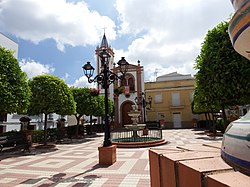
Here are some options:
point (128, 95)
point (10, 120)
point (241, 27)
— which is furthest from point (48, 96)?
point (128, 95)

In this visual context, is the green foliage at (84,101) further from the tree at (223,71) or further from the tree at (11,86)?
the tree at (223,71)

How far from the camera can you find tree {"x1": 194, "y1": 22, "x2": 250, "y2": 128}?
5.95m

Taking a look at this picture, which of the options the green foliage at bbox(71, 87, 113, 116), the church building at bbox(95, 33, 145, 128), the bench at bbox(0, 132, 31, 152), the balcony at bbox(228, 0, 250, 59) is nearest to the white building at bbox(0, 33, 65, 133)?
the green foliage at bbox(71, 87, 113, 116)

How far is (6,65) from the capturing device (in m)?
8.98

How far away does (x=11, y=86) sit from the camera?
8805 millimetres

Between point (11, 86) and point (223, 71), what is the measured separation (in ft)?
28.7

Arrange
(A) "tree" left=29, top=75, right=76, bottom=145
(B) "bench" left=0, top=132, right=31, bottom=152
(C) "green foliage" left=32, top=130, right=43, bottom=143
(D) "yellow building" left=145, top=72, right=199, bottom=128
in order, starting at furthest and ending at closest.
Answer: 1. (D) "yellow building" left=145, top=72, right=199, bottom=128
2. (C) "green foliage" left=32, top=130, right=43, bottom=143
3. (A) "tree" left=29, top=75, right=76, bottom=145
4. (B) "bench" left=0, top=132, right=31, bottom=152

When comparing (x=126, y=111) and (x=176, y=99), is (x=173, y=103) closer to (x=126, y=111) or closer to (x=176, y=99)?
(x=176, y=99)

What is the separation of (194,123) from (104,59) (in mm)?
25192

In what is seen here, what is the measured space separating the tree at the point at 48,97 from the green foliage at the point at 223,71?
Result: 845cm

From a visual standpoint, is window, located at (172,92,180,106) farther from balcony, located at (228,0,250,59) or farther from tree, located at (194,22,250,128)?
balcony, located at (228,0,250,59)

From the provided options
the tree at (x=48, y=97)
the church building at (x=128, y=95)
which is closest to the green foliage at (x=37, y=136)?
the tree at (x=48, y=97)

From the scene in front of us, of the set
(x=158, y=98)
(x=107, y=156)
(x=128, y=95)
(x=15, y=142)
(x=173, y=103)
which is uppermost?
(x=128, y=95)

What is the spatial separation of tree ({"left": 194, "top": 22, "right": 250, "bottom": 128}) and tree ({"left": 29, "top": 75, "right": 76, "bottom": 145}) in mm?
8440
